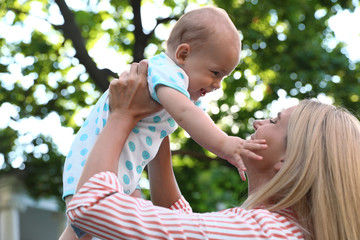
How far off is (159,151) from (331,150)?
90 centimetres

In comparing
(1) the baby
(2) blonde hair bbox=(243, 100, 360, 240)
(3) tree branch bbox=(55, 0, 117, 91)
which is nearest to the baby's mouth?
(1) the baby

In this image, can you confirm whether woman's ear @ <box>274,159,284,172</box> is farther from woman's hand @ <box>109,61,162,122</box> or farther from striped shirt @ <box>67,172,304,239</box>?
woman's hand @ <box>109,61,162,122</box>

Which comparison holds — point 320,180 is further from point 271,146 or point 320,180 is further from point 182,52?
point 182,52

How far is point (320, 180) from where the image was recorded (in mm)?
2346

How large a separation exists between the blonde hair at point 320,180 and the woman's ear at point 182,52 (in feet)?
2.00

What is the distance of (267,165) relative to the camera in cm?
256

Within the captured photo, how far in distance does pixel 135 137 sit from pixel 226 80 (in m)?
8.92

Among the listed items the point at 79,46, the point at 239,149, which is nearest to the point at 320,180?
the point at 239,149

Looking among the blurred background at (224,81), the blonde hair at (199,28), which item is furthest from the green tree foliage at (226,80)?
the blonde hair at (199,28)

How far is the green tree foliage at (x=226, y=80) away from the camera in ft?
A: 35.3

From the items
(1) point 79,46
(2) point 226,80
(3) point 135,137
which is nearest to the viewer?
(3) point 135,137

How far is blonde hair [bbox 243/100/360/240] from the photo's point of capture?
7.52 ft

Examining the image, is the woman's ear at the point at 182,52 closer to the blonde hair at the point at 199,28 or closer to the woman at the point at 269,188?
the blonde hair at the point at 199,28

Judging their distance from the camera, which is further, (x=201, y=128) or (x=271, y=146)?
(x=271, y=146)
